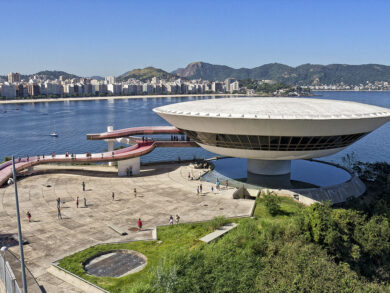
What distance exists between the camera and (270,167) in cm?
4816

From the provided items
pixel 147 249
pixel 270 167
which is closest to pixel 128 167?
pixel 270 167

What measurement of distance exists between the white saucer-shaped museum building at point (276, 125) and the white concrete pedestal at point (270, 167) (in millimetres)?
2086

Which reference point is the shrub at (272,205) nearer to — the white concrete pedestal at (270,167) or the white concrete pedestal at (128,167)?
the white concrete pedestal at (270,167)

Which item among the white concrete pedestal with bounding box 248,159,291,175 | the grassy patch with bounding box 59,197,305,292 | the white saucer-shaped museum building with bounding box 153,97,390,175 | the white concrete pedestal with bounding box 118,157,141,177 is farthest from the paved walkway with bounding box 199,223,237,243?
the white concrete pedestal with bounding box 118,157,141,177

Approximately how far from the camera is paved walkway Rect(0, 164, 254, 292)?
90.3 ft

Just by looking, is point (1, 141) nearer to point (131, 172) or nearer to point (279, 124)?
point (131, 172)

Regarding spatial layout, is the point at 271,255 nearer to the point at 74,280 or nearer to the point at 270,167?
the point at 74,280

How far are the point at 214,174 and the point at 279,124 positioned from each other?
16.2m

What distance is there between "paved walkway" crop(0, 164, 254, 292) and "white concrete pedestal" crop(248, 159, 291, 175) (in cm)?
737

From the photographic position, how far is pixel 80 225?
3175 centimetres

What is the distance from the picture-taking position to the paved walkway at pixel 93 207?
27523 millimetres

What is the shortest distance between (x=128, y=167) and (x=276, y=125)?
23.0 m

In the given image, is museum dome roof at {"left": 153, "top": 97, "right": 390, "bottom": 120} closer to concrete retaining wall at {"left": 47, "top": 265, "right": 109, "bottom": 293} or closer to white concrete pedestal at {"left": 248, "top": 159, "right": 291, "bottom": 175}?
white concrete pedestal at {"left": 248, "top": 159, "right": 291, "bottom": 175}

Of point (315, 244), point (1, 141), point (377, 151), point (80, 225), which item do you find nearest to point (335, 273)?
point (315, 244)
